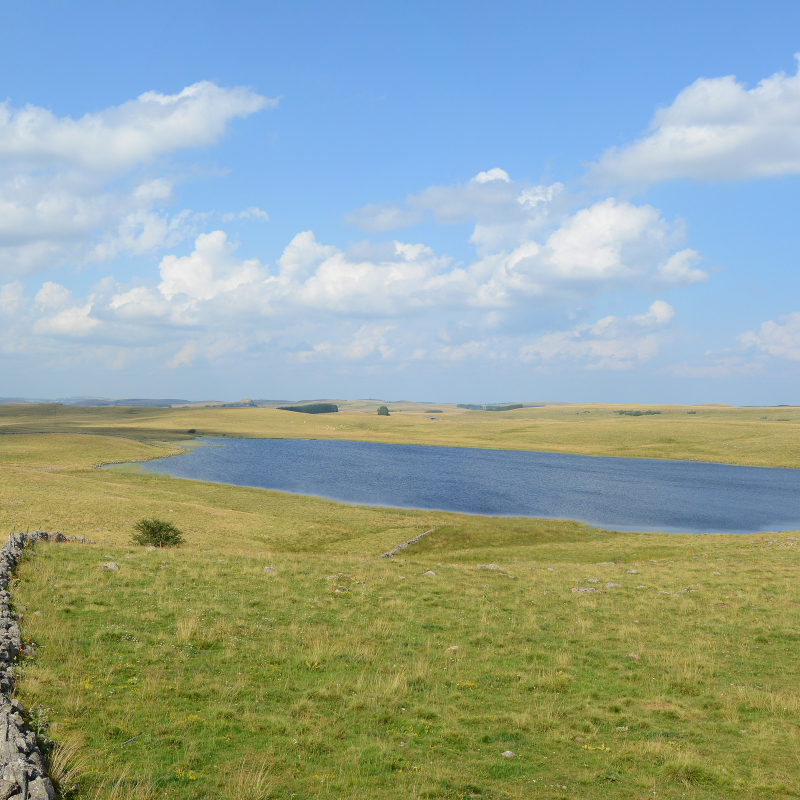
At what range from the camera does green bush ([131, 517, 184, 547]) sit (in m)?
33.7

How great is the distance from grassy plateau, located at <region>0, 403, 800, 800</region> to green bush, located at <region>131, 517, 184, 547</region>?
7.64 m

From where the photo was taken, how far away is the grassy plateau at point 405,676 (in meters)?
9.23

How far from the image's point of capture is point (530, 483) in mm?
93812

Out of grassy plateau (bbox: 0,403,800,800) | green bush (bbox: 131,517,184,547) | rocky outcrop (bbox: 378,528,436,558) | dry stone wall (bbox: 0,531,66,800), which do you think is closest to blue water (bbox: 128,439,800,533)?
rocky outcrop (bbox: 378,528,436,558)

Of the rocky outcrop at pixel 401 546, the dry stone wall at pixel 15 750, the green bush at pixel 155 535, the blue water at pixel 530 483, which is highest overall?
the dry stone wall at pixel 15 750

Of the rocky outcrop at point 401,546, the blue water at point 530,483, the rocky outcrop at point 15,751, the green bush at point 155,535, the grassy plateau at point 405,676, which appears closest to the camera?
the rocky outcrop at point 15,751

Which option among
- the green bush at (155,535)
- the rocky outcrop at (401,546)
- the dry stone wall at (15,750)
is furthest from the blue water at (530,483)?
the dry stone wall at (15,750)

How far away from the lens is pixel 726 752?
10.7 metres

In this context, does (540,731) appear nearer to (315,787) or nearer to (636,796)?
(636,796)

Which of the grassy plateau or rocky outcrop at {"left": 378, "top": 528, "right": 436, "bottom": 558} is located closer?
the grassy plateau

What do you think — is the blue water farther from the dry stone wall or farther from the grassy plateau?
the dry stone wall

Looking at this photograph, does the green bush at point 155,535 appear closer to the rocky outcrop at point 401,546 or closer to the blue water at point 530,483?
the rocky outcrop at point 401,546

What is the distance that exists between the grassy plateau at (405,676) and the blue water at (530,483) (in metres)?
40.3

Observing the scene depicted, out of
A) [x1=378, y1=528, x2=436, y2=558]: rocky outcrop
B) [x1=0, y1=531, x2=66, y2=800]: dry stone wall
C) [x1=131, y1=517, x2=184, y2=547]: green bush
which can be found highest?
[x1=0, y1=531, x2=66, y2=800]: dry stone wall
